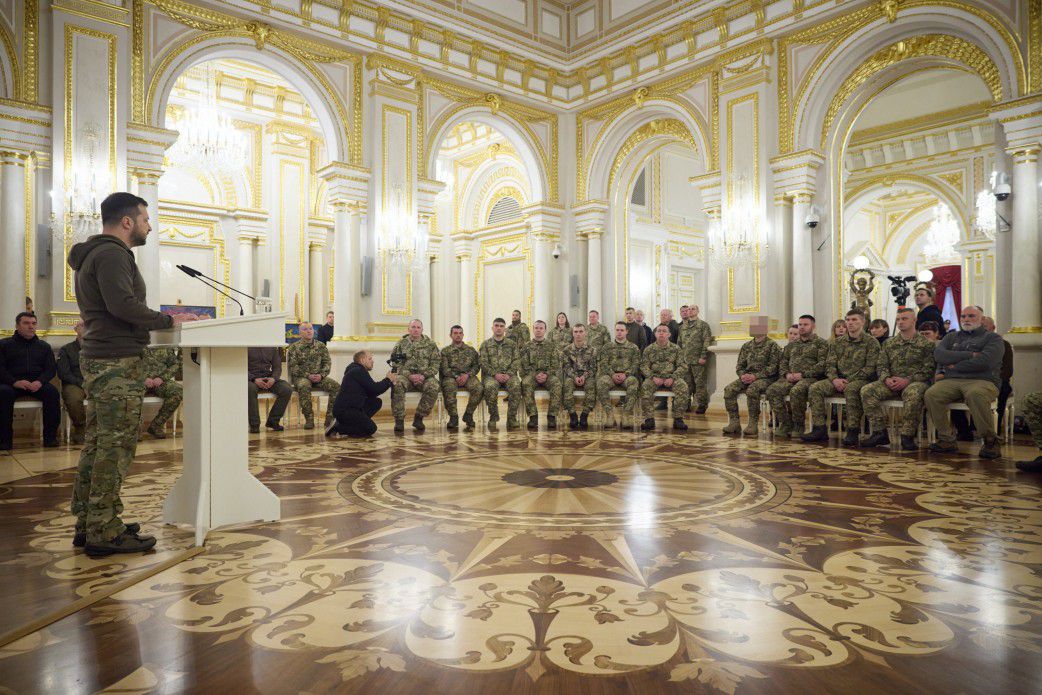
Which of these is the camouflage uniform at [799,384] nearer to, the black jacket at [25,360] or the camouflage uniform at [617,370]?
the camouflage uniform at [617,370]

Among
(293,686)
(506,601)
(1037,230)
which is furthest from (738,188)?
(293,686)

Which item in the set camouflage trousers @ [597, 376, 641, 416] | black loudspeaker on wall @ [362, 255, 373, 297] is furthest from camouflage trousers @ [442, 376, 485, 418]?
black loudspeaker on wall @ [362, 255, 373, 297]

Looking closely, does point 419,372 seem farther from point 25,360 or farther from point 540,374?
point 25,360

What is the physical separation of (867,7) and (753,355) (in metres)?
4.20

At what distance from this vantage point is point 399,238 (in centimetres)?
870

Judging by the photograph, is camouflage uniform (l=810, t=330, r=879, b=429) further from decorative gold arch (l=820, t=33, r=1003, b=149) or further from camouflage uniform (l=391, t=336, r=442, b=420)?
camouflage uniform (l=391, t=336, r=442, b=420)

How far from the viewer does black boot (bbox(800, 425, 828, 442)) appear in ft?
→ 20.2

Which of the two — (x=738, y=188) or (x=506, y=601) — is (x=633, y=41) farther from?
(x=506, y=601)

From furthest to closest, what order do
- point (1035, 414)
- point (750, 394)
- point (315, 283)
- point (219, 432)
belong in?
point (315, 283)
point (750, 394)
point (1035, 414)
point (219, 432)

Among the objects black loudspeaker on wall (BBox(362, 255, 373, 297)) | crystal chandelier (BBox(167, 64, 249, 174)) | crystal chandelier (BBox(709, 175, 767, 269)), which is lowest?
black loudspeaker on wall (BBox(362, 255, 373, 297))

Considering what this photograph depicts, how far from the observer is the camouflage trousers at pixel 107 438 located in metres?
2.66

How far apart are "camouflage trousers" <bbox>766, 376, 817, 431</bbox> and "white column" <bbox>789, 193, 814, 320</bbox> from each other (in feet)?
6.18

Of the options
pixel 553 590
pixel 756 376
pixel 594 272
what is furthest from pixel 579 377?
pixel 553 590

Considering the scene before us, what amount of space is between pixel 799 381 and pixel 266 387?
17.4 ft
